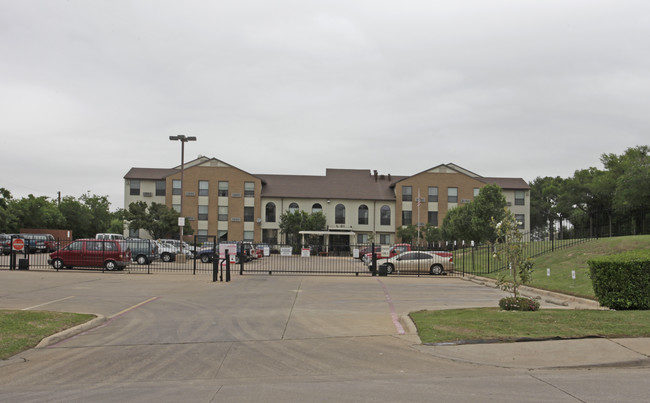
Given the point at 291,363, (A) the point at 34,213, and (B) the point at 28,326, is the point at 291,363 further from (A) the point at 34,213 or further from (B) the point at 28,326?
(A) the point at 34,213

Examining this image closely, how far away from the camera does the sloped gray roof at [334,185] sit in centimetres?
7112

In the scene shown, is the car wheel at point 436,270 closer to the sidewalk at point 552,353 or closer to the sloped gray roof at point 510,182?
the sidewalk at point 552,353

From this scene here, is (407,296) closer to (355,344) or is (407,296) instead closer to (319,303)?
(319,303)

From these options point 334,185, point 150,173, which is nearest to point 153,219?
point 150,173

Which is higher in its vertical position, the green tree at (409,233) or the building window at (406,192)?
the building window at (406,192)

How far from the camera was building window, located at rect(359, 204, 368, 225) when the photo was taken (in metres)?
71.1

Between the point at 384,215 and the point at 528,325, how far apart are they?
200 feet

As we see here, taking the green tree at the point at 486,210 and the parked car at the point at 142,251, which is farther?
the green tree at the point at 486,210

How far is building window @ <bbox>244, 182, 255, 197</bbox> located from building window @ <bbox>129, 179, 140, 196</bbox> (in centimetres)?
1424

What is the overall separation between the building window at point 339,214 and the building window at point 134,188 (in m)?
25.8

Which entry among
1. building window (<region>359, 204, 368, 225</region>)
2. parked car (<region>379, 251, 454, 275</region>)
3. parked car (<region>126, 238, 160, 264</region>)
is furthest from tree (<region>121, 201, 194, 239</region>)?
parked car (<region>379, 251, 454, 275</region>)

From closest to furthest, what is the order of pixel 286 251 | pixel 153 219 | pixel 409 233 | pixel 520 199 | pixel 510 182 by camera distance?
pixel 286 251, pixel 153 219, pixel 409 233, pixel 520 199, pixel 510 182

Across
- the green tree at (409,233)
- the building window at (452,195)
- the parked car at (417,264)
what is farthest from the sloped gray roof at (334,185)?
the parked car at (417,264)

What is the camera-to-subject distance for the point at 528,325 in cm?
1045
